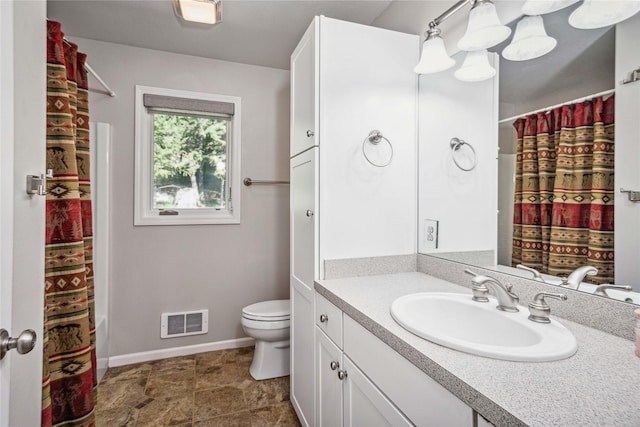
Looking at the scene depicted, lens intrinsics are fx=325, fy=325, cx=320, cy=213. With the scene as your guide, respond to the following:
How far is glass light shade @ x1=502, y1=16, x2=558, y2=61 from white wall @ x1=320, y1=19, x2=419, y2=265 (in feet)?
1.82

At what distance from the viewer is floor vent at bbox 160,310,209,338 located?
2529 millimetres

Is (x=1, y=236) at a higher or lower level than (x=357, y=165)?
lower

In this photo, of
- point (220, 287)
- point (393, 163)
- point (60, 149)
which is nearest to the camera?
point (60, 149)

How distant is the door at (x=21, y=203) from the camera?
28.3 inches

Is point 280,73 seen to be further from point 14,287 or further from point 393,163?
point 14,287

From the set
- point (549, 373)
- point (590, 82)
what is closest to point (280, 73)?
point (590, 82)

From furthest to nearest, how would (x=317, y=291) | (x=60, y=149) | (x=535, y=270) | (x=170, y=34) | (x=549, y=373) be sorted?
(x=170, y=34) → (x=317, y=291) → (x=60, y=149) → (x=535, y=270) → (x=549, y=373)

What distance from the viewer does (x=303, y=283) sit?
1.74 m

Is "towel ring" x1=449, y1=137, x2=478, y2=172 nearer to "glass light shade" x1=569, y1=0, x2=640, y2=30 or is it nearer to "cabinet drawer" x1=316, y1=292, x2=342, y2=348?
"glass light shade" x1=569, y1=0, x2=640, y2=30

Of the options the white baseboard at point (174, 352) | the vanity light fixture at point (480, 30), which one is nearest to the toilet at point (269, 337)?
the white baseboard at point (174, 352)

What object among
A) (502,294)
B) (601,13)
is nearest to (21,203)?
(502,294)

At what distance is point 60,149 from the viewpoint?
1414 millimetres

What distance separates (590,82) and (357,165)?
2.98ft

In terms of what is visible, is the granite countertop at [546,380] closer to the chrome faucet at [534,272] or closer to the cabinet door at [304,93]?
the chrome faucet at [534,272]
